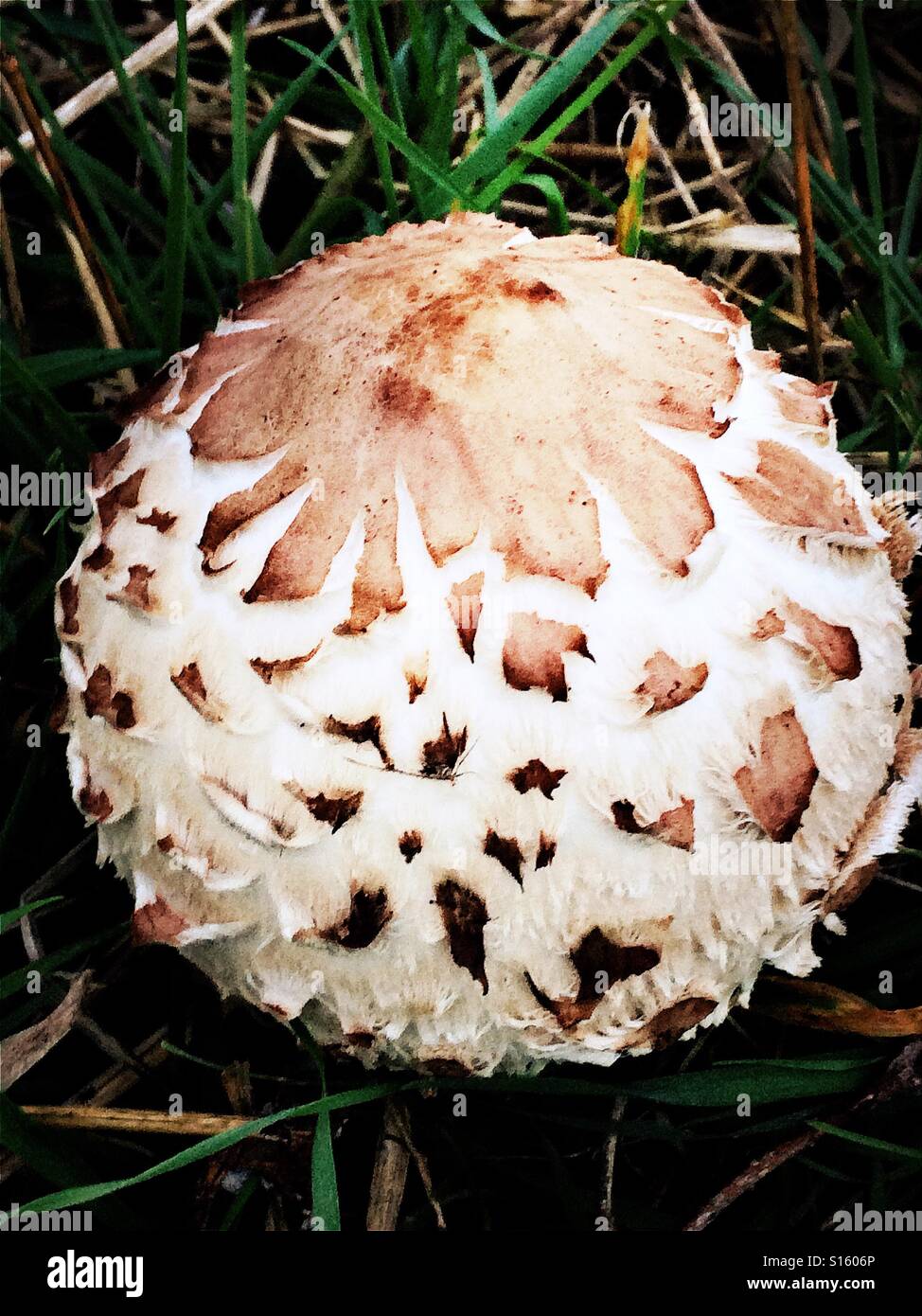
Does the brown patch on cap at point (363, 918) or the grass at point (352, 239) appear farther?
the grass at point (352, 239)

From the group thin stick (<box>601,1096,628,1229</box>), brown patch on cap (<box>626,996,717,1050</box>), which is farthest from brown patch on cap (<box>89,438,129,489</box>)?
thin stick (<box>601,1096,628,1229</box>)

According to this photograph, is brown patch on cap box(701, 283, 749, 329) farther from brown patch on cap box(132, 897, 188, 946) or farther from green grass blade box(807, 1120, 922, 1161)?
green grass blade box(807, 1120, 922, 1161)

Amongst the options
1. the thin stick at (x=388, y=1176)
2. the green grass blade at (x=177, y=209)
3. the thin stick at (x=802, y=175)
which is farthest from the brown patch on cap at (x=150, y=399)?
the thin stick at (x=388, y=1176)

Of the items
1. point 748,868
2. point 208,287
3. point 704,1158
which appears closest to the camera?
point 748,868

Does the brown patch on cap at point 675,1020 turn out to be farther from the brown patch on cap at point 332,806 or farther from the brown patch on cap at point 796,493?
the brown patch on cap at point 796,493
